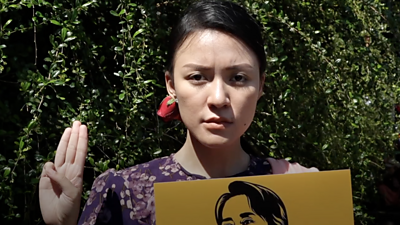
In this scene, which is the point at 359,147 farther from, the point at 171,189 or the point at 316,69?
the point at 171,189

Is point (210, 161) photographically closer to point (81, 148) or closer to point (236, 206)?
point (236, 206)

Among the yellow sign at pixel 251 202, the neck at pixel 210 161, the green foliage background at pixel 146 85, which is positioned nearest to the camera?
the yellow sign at pixel 251 202

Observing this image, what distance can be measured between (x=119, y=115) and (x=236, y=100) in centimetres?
61

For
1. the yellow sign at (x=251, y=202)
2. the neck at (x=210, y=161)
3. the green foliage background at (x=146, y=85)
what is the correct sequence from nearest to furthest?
the yellow sign at (x=251, y=202) → the neck at (x=210, y=161) → the green foliage background at (x=146, y=85)

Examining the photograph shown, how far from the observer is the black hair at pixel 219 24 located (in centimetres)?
125

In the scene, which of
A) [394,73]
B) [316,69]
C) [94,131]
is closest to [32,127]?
[94,131]

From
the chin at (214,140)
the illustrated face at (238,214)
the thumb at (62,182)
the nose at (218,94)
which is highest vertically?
the nose at (218,94)

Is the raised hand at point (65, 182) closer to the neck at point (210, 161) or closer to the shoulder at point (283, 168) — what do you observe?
the neck at point (210, 161)

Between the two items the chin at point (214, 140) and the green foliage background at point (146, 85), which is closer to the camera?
the chin at point (214, 140)

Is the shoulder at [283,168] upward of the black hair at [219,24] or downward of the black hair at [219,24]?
downward

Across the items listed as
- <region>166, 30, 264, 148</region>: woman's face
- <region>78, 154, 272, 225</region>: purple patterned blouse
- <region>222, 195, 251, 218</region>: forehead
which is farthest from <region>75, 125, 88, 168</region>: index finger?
<region>222, 195, 251, 218</region>: forehead

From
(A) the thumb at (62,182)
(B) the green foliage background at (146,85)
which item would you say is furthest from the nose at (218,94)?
(B) the green foliage background at (146,85)

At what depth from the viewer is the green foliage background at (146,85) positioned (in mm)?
1621

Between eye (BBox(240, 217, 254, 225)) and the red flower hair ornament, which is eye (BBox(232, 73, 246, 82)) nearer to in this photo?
the red flower hair ornament
